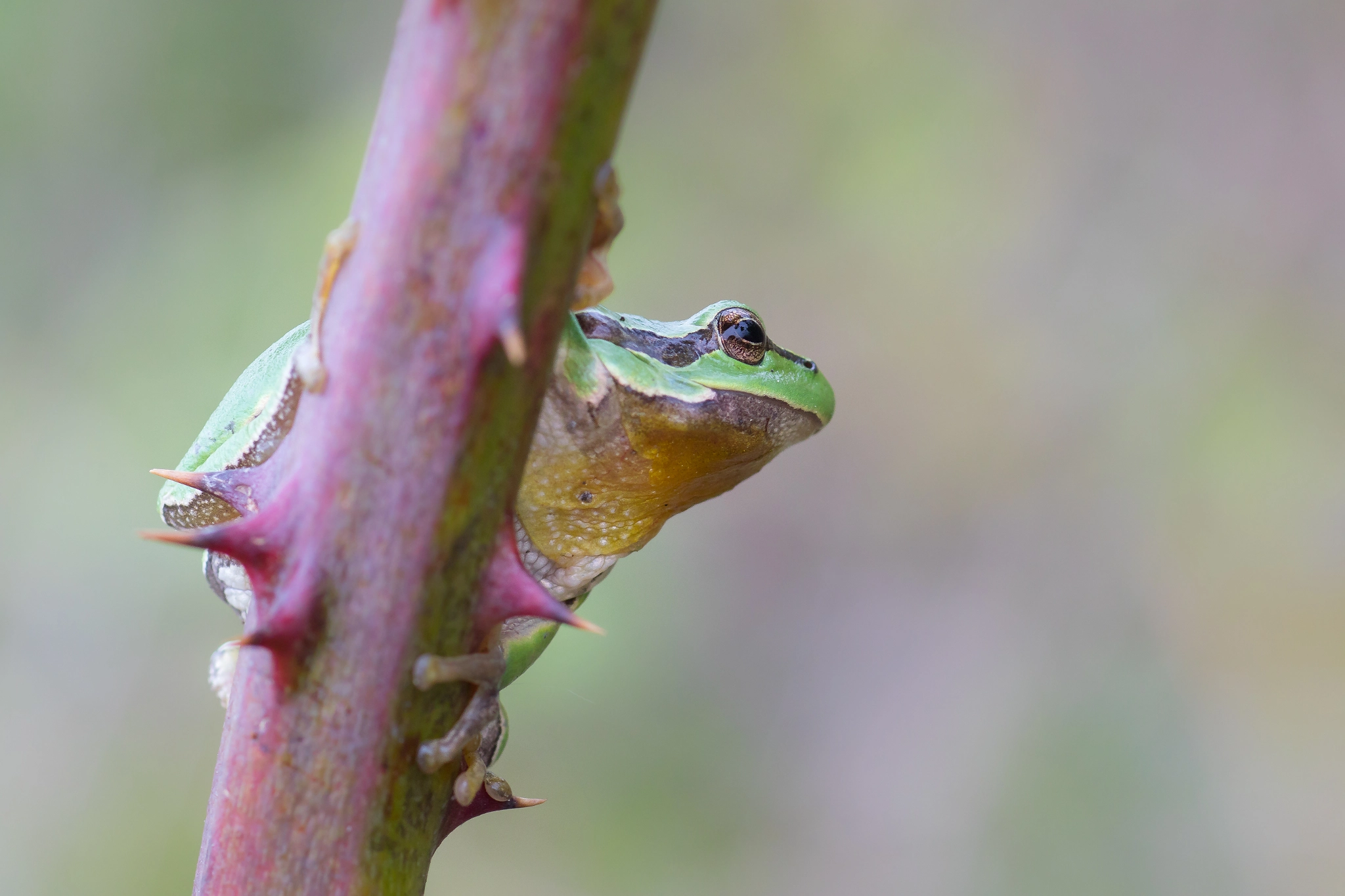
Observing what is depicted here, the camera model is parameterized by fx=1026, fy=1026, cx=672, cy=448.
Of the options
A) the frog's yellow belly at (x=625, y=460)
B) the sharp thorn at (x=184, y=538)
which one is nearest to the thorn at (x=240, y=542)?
the sharp thorn at (x=184, y=538)

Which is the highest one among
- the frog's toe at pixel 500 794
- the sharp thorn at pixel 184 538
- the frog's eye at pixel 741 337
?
the frog's eye at pixel 741 337

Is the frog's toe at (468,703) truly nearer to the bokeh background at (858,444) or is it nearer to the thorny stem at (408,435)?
the thorny stem at (408,435)

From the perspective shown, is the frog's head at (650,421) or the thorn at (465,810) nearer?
the thorn at (465,810)

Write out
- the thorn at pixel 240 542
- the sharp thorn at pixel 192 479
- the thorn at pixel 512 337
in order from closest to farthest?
1. the thorn at pixel 512 337
2. the thorn at pixel 240 542
3. the sharp thorn at pixel 192 479

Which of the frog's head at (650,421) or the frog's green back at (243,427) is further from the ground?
the frog's head at (650,421)

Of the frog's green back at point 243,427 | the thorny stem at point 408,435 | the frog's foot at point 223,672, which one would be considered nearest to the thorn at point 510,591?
the thorny stem at point 408,435

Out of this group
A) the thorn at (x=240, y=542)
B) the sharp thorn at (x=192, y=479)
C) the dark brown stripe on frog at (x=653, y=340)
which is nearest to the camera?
the thorn at (x=240, y=542)

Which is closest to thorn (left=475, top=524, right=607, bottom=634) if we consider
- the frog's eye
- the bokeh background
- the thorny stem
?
the thorny stem

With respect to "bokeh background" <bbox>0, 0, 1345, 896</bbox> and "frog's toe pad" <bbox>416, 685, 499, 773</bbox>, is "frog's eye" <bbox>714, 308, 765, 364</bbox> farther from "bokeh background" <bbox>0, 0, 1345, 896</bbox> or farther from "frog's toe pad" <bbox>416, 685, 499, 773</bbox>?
"bokeh background" <bbox>0, 0, 1345, 896</bbox>

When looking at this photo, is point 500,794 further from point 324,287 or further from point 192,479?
point 324,287
